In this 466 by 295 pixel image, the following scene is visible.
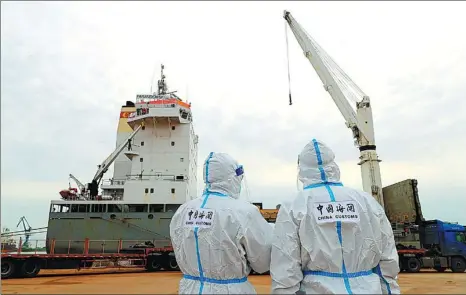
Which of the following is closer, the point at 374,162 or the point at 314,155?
the point at 314,155

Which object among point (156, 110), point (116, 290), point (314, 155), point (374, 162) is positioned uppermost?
point (156, 110)

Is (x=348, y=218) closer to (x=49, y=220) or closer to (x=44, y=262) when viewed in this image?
(x=44, y=262)

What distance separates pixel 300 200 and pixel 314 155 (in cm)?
39

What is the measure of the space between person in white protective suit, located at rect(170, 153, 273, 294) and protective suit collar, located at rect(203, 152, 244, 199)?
0.11m

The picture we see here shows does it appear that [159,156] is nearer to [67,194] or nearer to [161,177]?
[161,177]

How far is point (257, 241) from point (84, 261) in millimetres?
12475

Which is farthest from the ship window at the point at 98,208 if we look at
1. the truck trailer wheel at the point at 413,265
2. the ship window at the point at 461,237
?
the ship window at the point at 461,237

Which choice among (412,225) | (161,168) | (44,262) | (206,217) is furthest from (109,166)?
(206,217)

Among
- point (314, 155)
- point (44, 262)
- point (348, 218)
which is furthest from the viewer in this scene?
point (44, 262)

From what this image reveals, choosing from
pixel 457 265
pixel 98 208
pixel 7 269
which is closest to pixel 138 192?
pixel 98 208

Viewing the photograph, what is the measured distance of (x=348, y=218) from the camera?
8.57 feet

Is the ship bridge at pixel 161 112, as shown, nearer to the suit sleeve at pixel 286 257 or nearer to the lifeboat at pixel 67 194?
the lifeboat at pixel 67 194

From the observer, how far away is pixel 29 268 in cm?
1212

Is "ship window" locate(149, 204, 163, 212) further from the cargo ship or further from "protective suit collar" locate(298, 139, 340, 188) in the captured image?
"protective suit collar" locate(298, 139, 340, 188)
